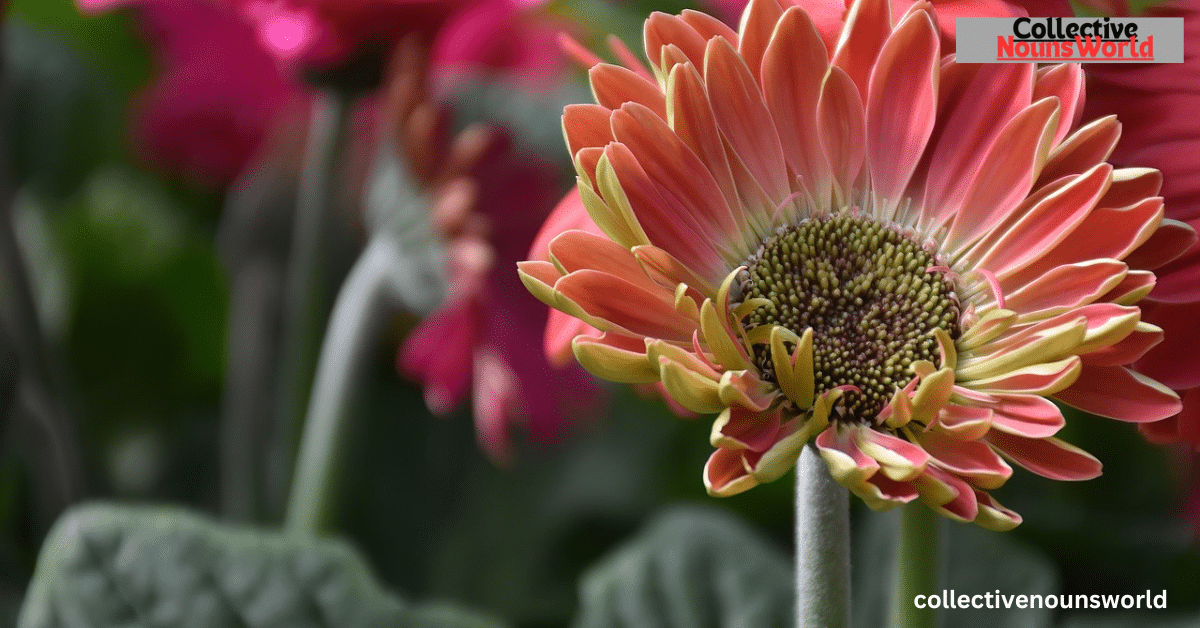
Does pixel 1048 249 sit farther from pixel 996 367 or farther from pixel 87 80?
pixel 87 80

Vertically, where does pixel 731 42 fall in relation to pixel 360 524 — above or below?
above

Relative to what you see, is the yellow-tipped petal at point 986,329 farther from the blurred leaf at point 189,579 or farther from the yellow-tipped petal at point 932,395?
the blurred leaf at point 189,579

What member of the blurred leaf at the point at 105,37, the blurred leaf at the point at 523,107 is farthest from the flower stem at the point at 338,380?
the blurred leaf at the point at 105,37

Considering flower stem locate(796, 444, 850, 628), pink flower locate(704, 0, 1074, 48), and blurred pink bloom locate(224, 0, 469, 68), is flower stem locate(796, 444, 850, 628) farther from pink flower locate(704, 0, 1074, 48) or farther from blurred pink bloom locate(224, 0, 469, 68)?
blurred pink bloom locate(224, 0, 469, 68)

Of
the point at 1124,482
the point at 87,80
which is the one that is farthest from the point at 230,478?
the point at 1124,482

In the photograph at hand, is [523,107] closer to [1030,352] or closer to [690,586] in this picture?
[690,586]
